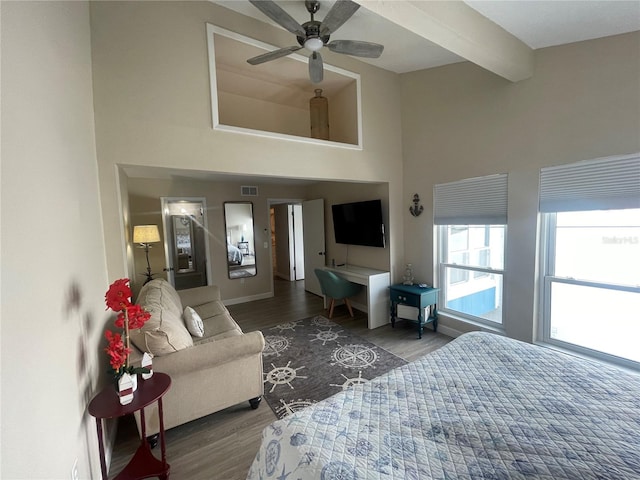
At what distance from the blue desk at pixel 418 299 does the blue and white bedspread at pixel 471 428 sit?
183cm

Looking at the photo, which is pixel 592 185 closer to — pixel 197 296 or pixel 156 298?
pixel 156 298

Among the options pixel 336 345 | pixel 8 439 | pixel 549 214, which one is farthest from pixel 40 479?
pixel 549 214

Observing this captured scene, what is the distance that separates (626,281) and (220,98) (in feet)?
16.7

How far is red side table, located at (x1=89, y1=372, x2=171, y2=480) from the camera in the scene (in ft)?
4.98

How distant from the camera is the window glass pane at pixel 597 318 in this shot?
2430 mm

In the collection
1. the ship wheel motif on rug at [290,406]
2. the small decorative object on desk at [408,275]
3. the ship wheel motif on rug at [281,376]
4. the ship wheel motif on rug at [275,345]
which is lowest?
the ship wheel motif on rug at [290,406]

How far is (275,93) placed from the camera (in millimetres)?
4117

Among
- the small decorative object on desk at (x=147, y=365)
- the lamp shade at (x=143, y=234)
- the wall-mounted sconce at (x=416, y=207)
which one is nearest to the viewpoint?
the small decorative object on desk at (x=147, y=365)

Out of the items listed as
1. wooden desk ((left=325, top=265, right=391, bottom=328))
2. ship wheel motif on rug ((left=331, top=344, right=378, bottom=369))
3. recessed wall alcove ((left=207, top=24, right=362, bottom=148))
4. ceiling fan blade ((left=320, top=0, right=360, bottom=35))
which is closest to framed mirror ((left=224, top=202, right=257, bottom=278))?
recessed wall alcove ((left=207, top=24, right=362, bottom=148))

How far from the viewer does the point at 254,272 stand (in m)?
5.67

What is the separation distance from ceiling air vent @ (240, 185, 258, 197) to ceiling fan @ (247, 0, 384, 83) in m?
3.26

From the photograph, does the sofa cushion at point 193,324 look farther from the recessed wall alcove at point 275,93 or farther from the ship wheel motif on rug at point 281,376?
the recessed wall alcove at point 275,93

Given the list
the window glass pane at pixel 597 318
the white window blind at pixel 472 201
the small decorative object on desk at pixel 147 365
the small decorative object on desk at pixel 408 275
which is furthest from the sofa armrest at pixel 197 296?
the window glass pane at pixel 597 318

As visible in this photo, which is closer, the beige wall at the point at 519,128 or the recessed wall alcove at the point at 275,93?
the beige wall at the point at 519,128
